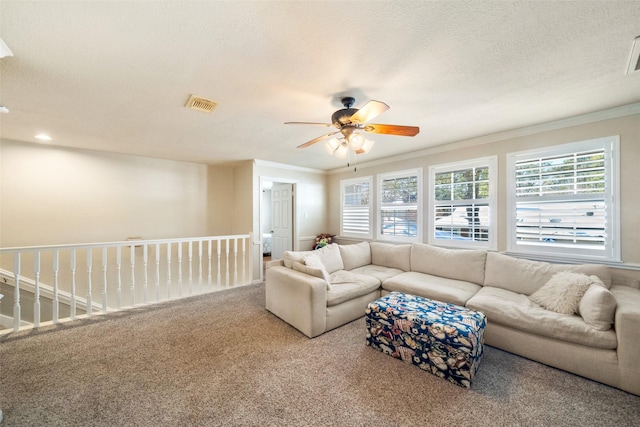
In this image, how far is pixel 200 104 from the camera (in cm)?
237

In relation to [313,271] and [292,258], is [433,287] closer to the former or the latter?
[313,271]

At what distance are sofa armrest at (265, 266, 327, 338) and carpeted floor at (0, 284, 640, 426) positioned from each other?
15 cm

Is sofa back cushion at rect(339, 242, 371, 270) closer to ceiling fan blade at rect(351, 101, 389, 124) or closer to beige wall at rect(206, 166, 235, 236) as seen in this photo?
ceiling fan blade at rect(351, 101, 389, 124)

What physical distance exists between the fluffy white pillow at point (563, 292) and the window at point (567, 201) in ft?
2.19

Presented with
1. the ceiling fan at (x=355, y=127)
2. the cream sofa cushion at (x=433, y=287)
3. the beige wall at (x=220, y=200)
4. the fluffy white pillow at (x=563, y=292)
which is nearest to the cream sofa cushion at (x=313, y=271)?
the cream sofa cushion at (x=433, y=287)

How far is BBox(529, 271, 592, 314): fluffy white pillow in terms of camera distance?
214 centimetres

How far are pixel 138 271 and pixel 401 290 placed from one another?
15.4ft

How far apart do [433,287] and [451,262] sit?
2.24ft

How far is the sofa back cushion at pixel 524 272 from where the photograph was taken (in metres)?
2.48

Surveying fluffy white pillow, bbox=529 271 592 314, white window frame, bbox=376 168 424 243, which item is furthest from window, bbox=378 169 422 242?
fluffy white pillow, bbox=529 271 592 314

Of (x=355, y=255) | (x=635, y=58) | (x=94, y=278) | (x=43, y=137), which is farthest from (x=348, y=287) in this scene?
(x=43, y=137)

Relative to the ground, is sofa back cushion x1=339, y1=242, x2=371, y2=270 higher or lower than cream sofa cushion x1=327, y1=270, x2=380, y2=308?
higher

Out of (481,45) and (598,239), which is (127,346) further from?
(598,239)

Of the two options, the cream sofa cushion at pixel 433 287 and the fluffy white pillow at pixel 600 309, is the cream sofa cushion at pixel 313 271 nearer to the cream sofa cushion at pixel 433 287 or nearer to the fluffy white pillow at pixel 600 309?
the cream sofa cushion at pixel 433 287
